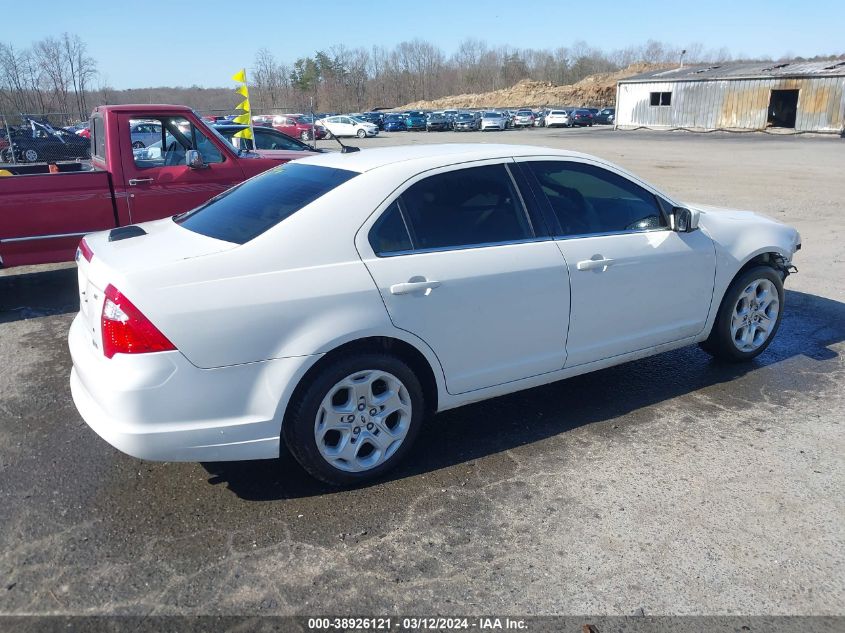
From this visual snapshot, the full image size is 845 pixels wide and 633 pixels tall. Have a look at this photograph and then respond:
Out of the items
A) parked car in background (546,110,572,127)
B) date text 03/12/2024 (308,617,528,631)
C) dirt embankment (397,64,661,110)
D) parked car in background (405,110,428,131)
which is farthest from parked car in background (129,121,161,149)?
dirt embankment (397,64,661,110)

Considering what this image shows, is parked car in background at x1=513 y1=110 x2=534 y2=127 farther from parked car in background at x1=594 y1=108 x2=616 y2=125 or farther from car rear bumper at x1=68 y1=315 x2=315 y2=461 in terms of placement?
car rear bumper at x1=68 y1=315 x2=315 y2=461

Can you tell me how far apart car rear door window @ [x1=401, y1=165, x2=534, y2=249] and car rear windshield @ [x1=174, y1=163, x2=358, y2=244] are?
406 mm

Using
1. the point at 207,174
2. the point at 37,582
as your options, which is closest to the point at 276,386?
the point at 37,582

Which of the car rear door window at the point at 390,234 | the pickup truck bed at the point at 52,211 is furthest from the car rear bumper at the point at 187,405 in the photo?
the pickup truck bed at the point at 52,211

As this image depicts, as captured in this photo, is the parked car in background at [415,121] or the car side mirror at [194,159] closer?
the car side mirror at [194,159]

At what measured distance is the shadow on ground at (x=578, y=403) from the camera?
373cm

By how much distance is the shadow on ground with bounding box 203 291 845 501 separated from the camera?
373 centimetres

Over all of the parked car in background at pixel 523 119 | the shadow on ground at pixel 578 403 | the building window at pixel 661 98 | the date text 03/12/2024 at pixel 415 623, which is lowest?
the shadow on ground at pixel 578 403

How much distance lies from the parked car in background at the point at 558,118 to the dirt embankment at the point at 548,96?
3024cm

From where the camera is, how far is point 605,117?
55.2 metres

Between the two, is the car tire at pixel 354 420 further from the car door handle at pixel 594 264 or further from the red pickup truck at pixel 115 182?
the red pickup truck at pixel 115 182

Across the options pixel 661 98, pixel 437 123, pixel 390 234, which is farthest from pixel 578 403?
pixel 437 123

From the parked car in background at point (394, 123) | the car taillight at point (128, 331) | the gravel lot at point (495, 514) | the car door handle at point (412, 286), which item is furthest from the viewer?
the parked car in background at point (394, 123)

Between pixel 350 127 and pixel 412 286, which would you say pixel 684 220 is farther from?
pixel 350 127
